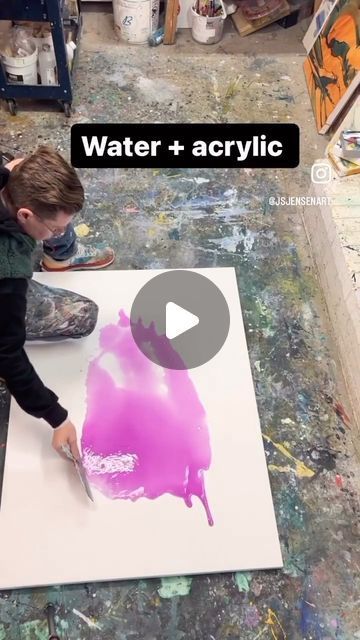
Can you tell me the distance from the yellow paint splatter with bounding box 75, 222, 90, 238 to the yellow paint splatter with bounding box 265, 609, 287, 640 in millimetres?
1373

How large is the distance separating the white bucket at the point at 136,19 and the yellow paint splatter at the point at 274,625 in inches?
99.9

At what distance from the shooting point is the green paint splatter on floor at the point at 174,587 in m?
1.29

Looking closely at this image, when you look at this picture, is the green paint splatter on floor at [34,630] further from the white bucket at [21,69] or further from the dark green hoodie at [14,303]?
the white bucket at [21,69]

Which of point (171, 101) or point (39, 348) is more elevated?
point (171, 101)

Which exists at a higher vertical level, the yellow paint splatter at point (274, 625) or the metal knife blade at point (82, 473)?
the metal knife blade at point (82, 473)

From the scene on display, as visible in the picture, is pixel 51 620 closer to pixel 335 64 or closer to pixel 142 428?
pixel 142 428

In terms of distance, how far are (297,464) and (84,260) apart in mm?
997

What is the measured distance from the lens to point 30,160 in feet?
3.60

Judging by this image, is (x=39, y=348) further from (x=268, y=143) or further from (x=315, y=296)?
(x=268, y=143)

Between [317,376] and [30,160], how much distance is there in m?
1.10

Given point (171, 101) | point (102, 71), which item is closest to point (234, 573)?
point (171, 101)

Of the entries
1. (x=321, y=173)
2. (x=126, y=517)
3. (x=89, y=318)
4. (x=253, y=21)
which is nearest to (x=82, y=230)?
(x=89, y=318)

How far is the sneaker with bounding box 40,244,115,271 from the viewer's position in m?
1.78

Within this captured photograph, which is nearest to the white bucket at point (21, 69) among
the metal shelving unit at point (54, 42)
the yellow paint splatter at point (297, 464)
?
the metal shelving unit at point (54, 42)
